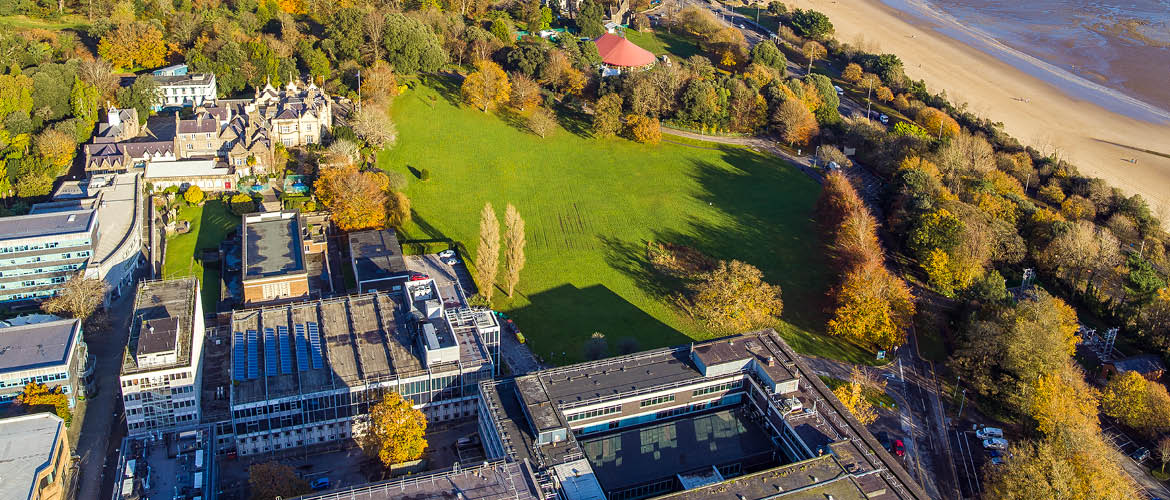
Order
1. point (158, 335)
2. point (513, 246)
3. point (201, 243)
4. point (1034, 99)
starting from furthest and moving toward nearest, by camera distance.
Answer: point (1034, 99), point (201, 243), point (513, 246), point (158, 335)

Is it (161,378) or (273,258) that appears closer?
(161,378)

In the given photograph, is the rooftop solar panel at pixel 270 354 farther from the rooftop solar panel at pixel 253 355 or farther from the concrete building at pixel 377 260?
the concrete building at pixel 377 260

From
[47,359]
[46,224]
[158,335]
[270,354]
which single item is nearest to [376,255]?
[270,354]

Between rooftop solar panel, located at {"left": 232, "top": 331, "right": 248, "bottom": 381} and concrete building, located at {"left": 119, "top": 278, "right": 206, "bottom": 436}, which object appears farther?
rooftop solar panel, located at {"left": 232, "top": 331, "right": 248, "bottom": 381}

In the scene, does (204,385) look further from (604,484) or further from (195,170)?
(195,170)

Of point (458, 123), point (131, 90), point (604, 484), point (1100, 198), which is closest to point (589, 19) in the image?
point (458, 123)

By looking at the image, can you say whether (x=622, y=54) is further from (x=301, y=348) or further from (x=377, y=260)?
(x=301, y=348)

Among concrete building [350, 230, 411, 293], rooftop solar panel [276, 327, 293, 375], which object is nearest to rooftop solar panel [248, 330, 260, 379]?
rooftop solar panel [276, 327, 293, 375]

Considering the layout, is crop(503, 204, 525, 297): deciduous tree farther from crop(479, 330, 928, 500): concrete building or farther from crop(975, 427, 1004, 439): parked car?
crop(975, 427, 1004, 439): parked car
